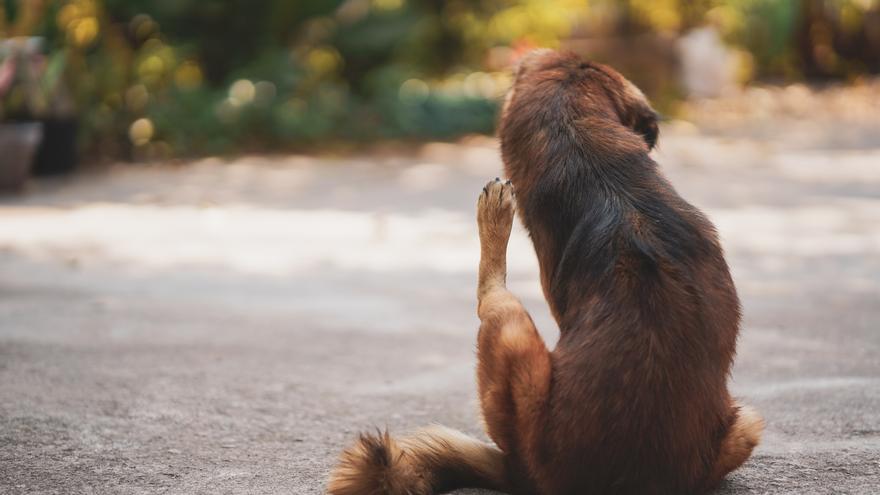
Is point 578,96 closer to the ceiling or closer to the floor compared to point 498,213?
closer to the ceiling

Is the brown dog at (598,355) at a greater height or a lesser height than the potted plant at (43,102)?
lesser

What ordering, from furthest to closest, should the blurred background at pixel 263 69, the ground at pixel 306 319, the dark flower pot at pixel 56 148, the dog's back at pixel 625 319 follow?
the blurred background at pixel 263 69 < the dark flower pot at pixel 56 148 < the ground at pixel 306 319 < the dog's back at pixel 625 319

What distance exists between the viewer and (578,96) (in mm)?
3332

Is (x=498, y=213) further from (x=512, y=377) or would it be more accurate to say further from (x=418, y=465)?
(x=418, y=465)

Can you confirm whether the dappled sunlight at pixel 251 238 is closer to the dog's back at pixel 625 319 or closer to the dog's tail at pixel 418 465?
Answer: the dog's back at pixel 625 319

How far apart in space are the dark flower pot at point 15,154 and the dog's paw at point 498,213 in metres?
7.27

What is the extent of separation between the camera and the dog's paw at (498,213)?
318 cm

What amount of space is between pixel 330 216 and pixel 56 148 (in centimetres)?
368

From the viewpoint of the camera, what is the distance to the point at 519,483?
111 inches

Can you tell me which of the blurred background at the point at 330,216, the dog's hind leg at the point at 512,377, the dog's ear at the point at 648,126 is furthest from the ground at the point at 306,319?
the dog's ear at the point at 648,126

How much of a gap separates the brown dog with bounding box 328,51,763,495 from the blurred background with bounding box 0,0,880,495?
43 cm

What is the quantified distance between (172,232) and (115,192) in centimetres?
201

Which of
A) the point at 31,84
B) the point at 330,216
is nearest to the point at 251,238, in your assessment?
the point at 330,216

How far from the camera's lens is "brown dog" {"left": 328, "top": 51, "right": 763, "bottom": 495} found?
259 centimetres
